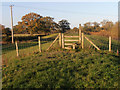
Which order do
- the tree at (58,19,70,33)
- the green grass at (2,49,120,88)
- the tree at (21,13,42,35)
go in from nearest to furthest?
the green grass at (2,49,120,88) → the tree at (21,13,42,35) → the tree at (58,19,70,33)

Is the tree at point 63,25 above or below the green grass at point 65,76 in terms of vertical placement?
above

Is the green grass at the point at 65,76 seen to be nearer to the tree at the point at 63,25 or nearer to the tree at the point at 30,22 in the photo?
the tree at the point at 30,22

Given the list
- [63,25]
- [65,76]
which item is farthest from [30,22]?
[65,76]

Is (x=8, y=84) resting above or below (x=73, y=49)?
below

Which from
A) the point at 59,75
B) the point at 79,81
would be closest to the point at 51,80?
the point at 59,75

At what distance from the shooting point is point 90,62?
861cm

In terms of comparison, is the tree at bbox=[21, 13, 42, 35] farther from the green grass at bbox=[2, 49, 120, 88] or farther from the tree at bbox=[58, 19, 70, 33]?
the green grass at bbox=[2, 49, 120, 88]

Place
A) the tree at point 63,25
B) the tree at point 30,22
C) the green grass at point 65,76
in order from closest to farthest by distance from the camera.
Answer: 1. the green grass at point 65,76
2. the tree at point 30,22
3. the tree at point 63,25

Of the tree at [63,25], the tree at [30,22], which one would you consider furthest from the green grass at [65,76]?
the tree at [63,25]

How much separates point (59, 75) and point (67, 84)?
877mm

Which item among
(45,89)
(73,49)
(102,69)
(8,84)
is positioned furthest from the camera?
(73,49)

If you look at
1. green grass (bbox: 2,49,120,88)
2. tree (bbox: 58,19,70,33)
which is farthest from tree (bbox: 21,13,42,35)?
green grass (bbox: 2,49,120,88)

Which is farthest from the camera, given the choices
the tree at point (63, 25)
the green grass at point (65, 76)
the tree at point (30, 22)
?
the tree at point (63, 25)

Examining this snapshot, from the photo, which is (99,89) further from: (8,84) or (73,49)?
(73,49)
